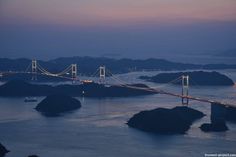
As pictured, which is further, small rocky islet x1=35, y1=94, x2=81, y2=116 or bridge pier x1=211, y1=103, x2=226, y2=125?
small rocky islet x1=35, y1=94, x2=81, y2=116

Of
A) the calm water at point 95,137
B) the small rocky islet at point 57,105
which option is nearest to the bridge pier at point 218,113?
the calm water at point 95,137

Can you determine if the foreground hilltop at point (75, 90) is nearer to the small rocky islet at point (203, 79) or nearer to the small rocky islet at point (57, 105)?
the small rocky islet at point (57, 105)

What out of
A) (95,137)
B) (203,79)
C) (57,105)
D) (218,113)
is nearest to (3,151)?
(95,137)

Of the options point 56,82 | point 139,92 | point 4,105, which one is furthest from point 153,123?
point 56,82

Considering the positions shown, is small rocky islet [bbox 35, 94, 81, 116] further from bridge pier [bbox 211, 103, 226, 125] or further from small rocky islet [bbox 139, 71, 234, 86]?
small rocky islet [bbox 139, 71, 234, 86]

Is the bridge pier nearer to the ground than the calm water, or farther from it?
farther from it

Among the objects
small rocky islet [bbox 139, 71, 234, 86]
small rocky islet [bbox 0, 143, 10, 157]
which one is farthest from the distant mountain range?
small rocky islet [bbox 0, 143, 10, 157]

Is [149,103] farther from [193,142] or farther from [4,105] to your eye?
[193,142]
